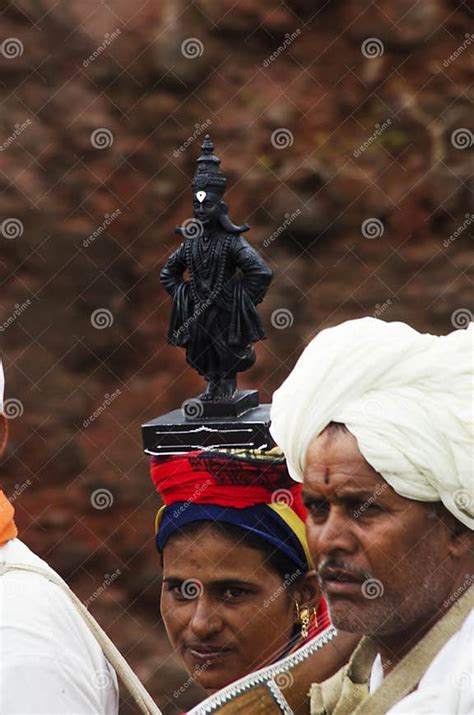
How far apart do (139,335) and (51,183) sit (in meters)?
Answer: 0.72

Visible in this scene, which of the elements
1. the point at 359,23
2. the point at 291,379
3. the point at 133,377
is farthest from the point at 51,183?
the point at 291,379

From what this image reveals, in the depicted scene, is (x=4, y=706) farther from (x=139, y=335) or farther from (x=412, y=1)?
(x=412, y=1)

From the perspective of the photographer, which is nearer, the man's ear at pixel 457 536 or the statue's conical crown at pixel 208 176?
→ the man's ear at pixel 457 536

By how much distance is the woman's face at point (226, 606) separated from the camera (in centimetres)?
372
